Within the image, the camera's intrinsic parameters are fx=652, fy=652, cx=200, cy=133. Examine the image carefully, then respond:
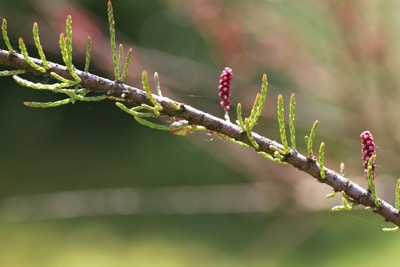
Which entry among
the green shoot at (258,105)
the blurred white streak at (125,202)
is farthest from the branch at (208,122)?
the blurred white streak at (125,202)

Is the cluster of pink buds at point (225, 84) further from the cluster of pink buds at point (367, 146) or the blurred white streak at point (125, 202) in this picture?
the blurred white streak at point (125, 202)

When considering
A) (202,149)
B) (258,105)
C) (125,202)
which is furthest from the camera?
(202,149)

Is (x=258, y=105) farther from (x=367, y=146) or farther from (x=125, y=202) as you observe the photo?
(x=125, y=202)

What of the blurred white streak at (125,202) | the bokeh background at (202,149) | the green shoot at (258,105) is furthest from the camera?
the blurred white streak at (125,202)

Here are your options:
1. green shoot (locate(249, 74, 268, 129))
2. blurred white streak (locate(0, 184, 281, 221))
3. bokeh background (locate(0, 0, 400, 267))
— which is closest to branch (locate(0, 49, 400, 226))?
green shoot (locate(249, 74, 268, 129))

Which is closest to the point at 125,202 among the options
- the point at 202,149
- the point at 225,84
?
the point at 202,149
